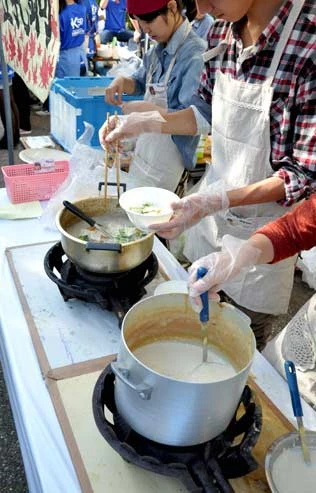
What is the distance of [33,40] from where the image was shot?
2.06 metres

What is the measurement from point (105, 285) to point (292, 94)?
727mm

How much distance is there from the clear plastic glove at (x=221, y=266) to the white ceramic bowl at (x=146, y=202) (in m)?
0.26

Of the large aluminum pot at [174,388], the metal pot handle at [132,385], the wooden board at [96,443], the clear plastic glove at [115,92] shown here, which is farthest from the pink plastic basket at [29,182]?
the metal pot handle at [132,385]

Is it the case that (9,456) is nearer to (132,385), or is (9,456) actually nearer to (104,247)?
(104,247)

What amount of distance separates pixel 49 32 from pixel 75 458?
172 cm

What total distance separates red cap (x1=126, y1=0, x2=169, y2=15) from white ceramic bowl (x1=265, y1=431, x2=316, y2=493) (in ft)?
5.27

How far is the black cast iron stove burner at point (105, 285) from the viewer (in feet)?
3.69

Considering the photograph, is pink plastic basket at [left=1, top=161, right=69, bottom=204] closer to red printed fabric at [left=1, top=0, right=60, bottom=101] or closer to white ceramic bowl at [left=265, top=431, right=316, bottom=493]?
red printed fabric at [left=1, top=0, right=60, bottom=101]

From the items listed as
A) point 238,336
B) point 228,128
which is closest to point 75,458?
point 238,336

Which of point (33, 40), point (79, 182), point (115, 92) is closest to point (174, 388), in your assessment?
point (79, 182)

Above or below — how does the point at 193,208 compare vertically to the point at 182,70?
below

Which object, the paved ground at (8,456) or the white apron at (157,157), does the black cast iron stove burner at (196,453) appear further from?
the white apron at (157,157)

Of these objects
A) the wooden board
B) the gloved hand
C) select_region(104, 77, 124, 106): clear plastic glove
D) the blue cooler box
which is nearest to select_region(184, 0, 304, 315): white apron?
the gloved hand

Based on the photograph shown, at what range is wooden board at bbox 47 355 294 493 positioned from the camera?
2.50 ft
